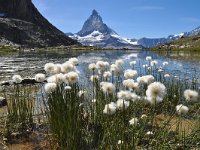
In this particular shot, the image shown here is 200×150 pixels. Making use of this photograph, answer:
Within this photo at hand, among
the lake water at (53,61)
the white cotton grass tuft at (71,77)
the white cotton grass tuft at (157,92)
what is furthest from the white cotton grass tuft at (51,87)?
the lake water at (53,61)

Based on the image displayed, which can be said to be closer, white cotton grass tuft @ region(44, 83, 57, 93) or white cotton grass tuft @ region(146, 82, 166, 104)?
white cotton grass tuft @ region(146, 82, 166, 104)

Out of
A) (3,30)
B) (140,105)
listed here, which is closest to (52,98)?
(140,105)

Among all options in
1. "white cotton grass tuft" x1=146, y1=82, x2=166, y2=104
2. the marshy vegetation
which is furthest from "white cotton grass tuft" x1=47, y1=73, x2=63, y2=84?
"white cotton grass tuft" x1=146, y1=82, x2=166, y2=104

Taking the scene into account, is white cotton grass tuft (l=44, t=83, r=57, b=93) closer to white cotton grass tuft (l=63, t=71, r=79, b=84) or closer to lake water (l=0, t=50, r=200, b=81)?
white cotton grass tuft (l=63, t=71, r=79, b=84)

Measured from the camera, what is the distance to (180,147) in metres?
8.40

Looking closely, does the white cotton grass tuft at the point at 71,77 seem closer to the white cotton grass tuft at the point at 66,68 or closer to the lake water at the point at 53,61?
the white cotton grass tuft at the point at 66,68

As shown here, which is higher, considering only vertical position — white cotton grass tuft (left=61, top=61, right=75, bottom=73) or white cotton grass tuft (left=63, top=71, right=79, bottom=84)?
white cotton grass tuft (left=61, top=61, right=75, bottom=73)

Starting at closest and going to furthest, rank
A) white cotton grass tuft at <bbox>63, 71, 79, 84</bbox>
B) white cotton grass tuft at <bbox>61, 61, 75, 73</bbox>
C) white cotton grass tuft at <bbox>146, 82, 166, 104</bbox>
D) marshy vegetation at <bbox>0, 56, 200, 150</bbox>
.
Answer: white cotton grass tuft at <bbox>146, 82, 166, 104</bbox> → marshy vegetation at <bbox>0, 56, 200, 150</bbox> → white cotton grass tuft at <bbox>63, 71, 79, 84</bbox> → white cotton grass tuft at <bbox>61, 61, 75, 73</bbox>

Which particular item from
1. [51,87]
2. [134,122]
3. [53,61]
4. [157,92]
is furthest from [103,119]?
[53,61]

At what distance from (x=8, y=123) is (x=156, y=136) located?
4851 millimetres

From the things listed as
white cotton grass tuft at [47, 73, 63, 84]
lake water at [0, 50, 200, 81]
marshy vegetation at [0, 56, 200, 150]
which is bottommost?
lake water at [0, 50, 200, 81]

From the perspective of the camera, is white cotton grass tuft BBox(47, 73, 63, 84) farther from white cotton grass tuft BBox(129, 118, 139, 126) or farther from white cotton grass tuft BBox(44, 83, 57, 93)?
white cotton grass tuft BBox(129, 118, 139, 126)

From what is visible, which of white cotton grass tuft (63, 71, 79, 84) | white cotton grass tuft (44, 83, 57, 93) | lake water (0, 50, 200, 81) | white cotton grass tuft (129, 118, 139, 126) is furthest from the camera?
lake water (0, 50, 200, 81)

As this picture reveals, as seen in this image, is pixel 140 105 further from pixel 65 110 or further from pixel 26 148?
pixel 26 148
